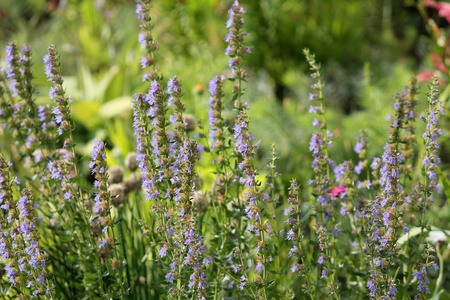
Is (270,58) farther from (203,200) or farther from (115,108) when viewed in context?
(203,200)

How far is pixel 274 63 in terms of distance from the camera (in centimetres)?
514

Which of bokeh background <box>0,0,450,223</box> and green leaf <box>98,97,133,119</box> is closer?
bokeh background <box>0,0,450,223</box>

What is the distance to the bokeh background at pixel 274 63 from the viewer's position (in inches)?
147

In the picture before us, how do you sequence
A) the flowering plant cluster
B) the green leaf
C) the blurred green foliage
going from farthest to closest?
the green leaf → the blurred green foliage → the flowering plant cluster

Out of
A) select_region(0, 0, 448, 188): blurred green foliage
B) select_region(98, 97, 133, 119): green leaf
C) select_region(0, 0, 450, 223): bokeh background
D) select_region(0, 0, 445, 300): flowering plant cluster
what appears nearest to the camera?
select_region(0, 0, 445, 300): flowering plant cluster

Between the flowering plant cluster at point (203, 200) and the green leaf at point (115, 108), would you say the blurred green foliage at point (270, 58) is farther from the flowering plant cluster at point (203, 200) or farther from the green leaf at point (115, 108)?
the flowering plant cluster at point (203, 200)

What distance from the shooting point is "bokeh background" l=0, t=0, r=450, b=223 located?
12.2ft

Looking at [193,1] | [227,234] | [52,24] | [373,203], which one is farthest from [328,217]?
[52,24]

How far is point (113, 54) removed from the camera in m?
6.31

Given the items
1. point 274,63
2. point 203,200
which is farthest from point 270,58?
point 203,200

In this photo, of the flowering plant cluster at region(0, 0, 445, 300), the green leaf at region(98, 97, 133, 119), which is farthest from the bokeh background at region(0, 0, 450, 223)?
the flowering plant cluster at region(0, 0, 445, 300)

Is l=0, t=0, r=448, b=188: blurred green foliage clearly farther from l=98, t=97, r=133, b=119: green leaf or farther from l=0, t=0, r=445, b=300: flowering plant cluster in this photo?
l=0, t=0, r=445, b=300: flowering plant cluster

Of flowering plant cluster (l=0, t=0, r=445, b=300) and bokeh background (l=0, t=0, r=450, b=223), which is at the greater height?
bokeh background (l=0, t=0, r=450, b=223)

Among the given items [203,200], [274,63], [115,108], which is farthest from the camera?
[274,63]
